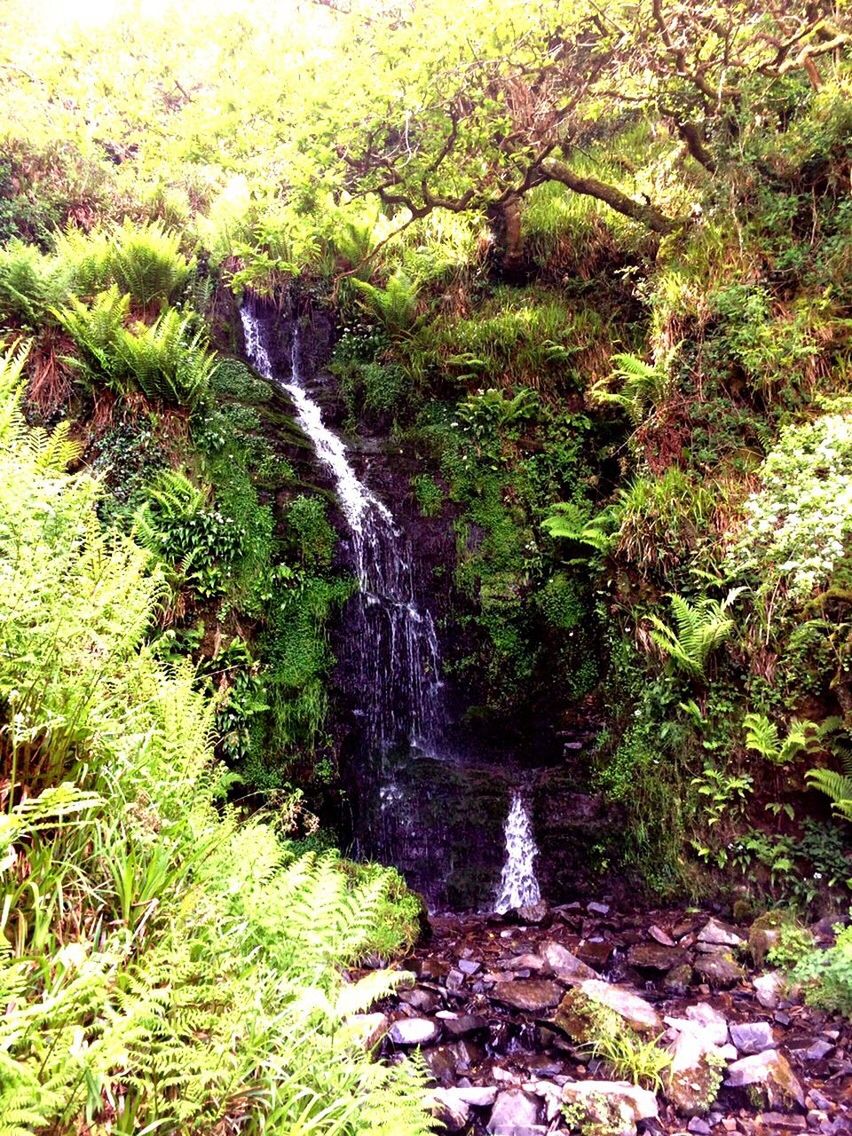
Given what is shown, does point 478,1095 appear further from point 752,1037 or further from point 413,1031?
point 752,1037

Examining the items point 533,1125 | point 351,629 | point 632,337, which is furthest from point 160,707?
point 632,337

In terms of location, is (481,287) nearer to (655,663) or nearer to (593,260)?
(593,260)

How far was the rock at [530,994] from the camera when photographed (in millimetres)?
3861

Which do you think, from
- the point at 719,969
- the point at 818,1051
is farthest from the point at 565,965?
the point at 818,1051

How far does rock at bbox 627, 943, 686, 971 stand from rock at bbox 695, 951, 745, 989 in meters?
0.15

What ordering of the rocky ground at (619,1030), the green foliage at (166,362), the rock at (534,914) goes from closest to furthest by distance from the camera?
1. the rocky ground at (619,1030)
2. the rock at (534,914)
3. the green foliage at (166,362)

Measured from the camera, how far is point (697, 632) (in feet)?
16.5

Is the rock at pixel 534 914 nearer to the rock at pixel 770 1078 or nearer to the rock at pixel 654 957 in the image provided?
the rock at pixel 654 957

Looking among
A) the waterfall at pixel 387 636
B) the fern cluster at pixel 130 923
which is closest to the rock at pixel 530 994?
the fern cluster at pixel 130 923

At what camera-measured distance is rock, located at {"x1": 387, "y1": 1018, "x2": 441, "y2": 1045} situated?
3.47 meters

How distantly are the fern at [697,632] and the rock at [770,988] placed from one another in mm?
2135

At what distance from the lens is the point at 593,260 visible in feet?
27.1

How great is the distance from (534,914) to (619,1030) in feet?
5.64

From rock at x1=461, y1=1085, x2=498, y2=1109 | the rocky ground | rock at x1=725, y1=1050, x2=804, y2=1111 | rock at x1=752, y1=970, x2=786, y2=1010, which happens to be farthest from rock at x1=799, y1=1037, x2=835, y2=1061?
rock at x1=461, y1=1085, x2=498, y2=1109
